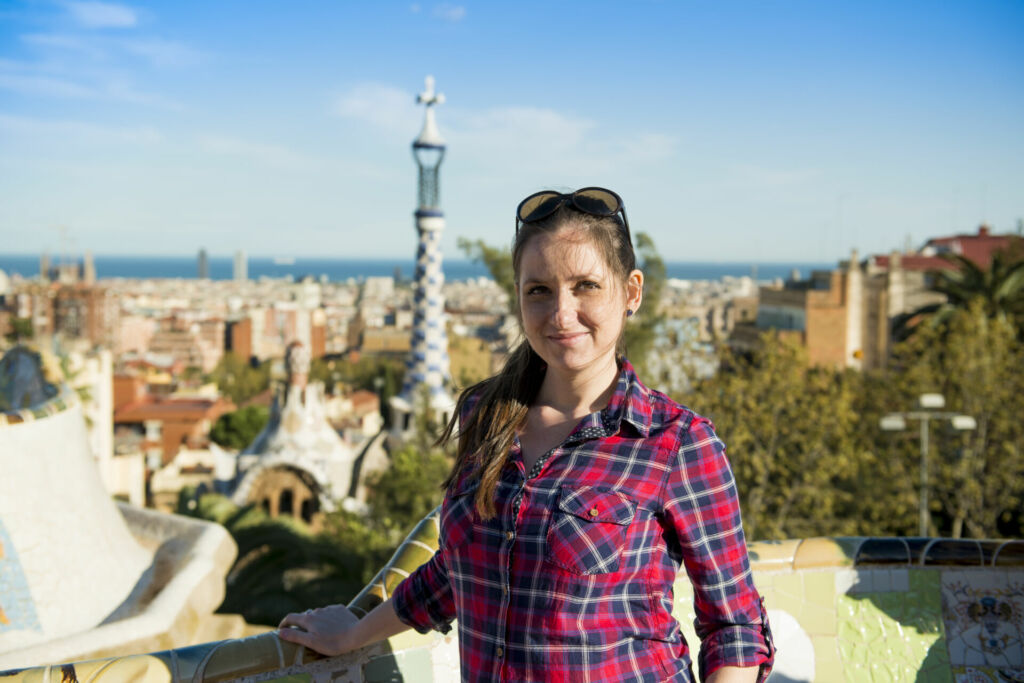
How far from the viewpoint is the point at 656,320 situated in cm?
1706

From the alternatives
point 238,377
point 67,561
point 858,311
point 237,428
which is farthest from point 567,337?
point 238,377

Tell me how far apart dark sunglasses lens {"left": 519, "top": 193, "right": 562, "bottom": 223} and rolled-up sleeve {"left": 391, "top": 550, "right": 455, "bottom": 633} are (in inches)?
30.4

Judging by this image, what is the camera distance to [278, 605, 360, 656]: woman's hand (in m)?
2.11

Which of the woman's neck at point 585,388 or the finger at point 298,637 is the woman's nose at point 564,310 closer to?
the woman's neck at point 585,388

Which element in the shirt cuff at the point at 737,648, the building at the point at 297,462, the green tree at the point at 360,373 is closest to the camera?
the shirt cuff at the point at 737,648

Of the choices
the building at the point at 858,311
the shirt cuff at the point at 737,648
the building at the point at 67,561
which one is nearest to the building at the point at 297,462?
the building at the point at 67,561

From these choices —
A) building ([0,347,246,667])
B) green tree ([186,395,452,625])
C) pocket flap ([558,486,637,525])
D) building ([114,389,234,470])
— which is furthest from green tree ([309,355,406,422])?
pocket flap ([558,486,637,525])

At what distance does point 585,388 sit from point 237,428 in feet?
125

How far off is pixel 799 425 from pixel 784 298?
18.1 m

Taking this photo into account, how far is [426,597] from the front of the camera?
6.82 ft

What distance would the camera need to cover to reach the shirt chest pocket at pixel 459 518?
1826 mm

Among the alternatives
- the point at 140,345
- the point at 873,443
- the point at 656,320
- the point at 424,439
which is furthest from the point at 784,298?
the point at 140,345

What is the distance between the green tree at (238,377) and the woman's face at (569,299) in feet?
173

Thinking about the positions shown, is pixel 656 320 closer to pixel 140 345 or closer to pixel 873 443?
pixel 873 443
